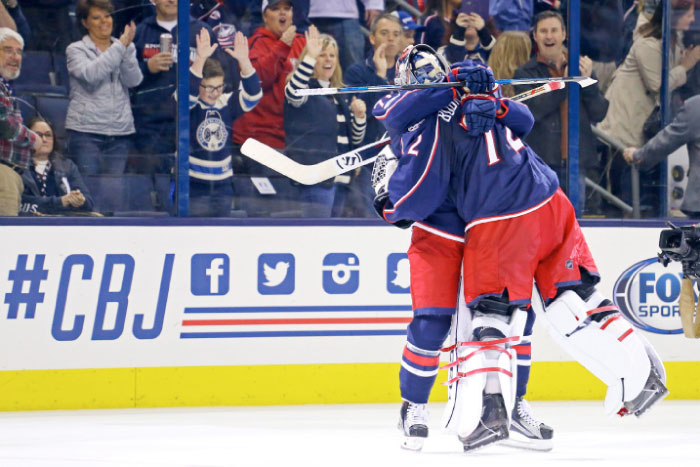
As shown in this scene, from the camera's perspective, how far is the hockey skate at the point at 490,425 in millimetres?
3332

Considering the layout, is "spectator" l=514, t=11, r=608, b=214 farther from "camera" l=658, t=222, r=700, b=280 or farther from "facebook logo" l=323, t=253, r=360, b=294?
"camera" l=658, t=222, r=700, b=280

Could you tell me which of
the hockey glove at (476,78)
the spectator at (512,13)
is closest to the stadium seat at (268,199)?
the spectator at (512,13)

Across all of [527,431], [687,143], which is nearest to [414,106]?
[527,431]

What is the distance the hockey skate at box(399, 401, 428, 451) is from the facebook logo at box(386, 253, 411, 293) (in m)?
1.39

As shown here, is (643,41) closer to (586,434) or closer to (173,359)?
(586,434)

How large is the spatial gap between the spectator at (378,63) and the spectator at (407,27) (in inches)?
0.8

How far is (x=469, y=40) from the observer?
5609 millimetres

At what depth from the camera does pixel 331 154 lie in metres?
5.45

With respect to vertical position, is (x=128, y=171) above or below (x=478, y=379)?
above

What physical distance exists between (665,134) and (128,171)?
261 centimetres

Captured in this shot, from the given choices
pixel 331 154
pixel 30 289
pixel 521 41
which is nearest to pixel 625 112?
pixel 521 41

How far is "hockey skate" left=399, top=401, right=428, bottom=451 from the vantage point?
12.0 feet

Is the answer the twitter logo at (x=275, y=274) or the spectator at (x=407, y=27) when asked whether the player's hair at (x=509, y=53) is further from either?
the twitter logo at (x=275, y=274)

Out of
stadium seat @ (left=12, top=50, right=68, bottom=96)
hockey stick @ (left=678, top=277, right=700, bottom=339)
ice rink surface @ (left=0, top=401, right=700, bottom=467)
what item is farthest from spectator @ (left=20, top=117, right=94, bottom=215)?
hockey stick @ (left=678, top=277, right=700, bottom=339)
